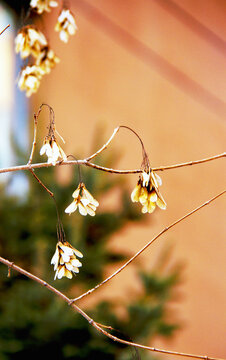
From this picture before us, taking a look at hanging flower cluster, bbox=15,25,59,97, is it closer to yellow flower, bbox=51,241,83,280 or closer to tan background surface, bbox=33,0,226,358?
yellow flower, bbox=51,241,83,280

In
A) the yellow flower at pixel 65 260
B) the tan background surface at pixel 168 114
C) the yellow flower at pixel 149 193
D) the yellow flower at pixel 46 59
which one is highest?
the tan background surface at pixel 168 114

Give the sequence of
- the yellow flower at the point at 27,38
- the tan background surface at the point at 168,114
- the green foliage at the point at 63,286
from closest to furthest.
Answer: the yellow flower at the point at 27,38 < the green foliage at the point at 63,286 < the tan background surface at the point at 168,114

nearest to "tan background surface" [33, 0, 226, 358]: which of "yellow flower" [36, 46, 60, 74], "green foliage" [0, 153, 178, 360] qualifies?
"green foliage" [0, 153, 178, 360]

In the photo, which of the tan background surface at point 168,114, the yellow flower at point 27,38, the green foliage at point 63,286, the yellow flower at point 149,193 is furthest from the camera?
the tan background surface at point 168,114

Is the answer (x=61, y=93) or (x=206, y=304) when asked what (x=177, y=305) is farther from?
(x=61, y=93)

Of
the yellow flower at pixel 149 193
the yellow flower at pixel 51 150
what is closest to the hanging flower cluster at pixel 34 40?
the yellow flower at pixel 51 150

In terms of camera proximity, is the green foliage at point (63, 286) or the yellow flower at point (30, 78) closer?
the yellow flower at point (30, 78)

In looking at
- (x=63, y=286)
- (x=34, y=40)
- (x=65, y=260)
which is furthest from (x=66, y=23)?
(x=63, y=286)

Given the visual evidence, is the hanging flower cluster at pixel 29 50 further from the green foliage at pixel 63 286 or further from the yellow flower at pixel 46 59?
the green foliage at pixel 63 286

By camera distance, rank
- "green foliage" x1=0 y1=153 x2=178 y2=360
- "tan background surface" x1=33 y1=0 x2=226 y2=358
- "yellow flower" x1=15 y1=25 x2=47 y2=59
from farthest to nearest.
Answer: "tan background surface" x1=33 y1=0 x2=226 y2=358
"green foliage" x1=0 y1=153 x2=178 y2=360
"yellow flower" x1=15 y1=25 x2=47 y2=59
